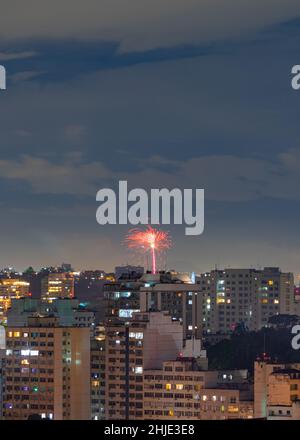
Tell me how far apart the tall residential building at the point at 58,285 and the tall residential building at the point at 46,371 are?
1318 centimetres

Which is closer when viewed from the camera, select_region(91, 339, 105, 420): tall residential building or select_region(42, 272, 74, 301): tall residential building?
select_region(91, 339, 105, 420): tall residential building

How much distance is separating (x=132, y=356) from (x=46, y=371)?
3.55ft

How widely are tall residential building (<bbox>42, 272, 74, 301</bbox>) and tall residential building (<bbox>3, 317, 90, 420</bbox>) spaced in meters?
Result: 13.2

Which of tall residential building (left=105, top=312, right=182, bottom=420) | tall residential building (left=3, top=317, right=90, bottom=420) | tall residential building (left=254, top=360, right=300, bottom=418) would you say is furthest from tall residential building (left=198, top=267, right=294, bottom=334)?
tall residential building (left=254, top=360, right=300, bottom=418)

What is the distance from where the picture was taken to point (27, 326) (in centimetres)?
1600

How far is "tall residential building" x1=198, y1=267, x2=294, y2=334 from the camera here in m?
29.3

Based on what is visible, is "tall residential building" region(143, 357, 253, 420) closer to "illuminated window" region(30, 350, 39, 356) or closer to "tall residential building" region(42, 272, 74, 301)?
"illuminated window" region(30, 350, 39, 356)

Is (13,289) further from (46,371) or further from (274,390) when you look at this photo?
(274,390)

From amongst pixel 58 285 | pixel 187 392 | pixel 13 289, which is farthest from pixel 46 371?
pixel 58 285

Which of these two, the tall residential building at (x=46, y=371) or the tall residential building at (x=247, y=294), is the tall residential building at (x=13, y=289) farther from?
the tall residential building at (x=46, y=371)

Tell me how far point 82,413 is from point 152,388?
0.87 m

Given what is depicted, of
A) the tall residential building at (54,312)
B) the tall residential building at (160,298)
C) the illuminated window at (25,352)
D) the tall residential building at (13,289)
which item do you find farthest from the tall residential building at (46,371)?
the tall residential building at (13,289)
